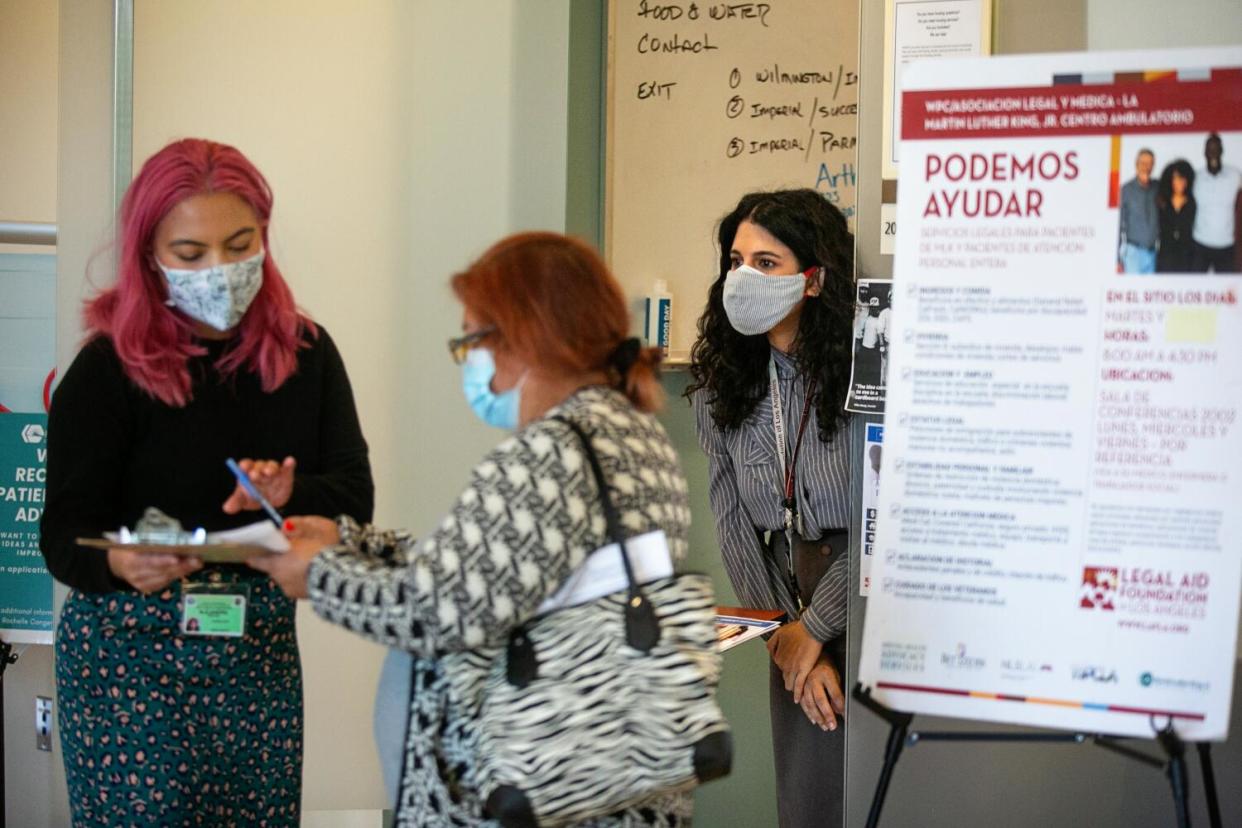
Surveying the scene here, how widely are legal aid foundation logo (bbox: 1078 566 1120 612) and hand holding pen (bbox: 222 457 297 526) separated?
4.40 feet

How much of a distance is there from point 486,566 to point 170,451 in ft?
2.50

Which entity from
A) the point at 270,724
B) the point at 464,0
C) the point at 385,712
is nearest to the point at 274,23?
the point at 464,0

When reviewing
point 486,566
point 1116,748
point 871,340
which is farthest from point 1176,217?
point 486,566

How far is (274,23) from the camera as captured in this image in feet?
10.3

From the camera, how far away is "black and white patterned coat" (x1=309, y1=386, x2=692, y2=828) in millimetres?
1605

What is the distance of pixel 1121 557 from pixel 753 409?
3.43 feet

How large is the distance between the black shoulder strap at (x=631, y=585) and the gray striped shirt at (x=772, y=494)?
122cm

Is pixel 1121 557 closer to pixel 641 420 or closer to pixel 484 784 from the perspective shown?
pixel 641 420

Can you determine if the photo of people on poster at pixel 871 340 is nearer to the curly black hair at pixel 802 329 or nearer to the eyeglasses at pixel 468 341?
the curly black hair at pixel 802 329

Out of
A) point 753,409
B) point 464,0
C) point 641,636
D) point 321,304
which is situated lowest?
point 641,636

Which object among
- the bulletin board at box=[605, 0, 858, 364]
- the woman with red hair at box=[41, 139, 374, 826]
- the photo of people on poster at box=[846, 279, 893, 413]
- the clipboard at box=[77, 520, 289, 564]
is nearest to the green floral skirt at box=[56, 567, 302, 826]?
the woman with red hair at box=[41, 139, 374, 826]

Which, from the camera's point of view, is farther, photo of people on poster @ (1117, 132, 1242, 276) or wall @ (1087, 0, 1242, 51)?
wall @ (1087, 0, 1242, 51)

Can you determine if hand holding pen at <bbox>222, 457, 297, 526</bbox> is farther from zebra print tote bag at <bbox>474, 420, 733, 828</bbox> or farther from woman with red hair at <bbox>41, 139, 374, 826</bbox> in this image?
zebra print tote bag at <bbox>474, 420, 733, 828</bbox>

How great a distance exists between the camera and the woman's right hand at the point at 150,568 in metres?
1.97
